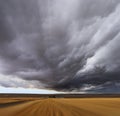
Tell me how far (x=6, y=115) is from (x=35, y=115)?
47.2 inches

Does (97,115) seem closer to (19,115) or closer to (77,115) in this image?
(77,115)

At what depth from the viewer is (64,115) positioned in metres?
9.91

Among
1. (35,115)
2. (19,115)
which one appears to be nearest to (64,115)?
(35,115)

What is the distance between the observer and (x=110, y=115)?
1052 centimetres

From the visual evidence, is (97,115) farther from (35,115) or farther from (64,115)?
(35,115)

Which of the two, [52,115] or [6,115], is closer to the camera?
[52,115]

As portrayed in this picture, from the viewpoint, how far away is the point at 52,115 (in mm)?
9844

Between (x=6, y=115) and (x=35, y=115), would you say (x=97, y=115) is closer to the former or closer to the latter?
(x=35, y=115)

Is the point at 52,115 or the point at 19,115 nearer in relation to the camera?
the point at 52,115

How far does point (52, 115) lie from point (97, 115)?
190cm

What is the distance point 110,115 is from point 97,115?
55cm

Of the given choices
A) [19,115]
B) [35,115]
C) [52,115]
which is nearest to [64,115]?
[52,115]

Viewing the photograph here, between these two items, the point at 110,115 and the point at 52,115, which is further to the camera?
the point at 110,115

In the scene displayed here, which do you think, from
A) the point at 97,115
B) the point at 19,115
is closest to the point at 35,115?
the point at 19,115
